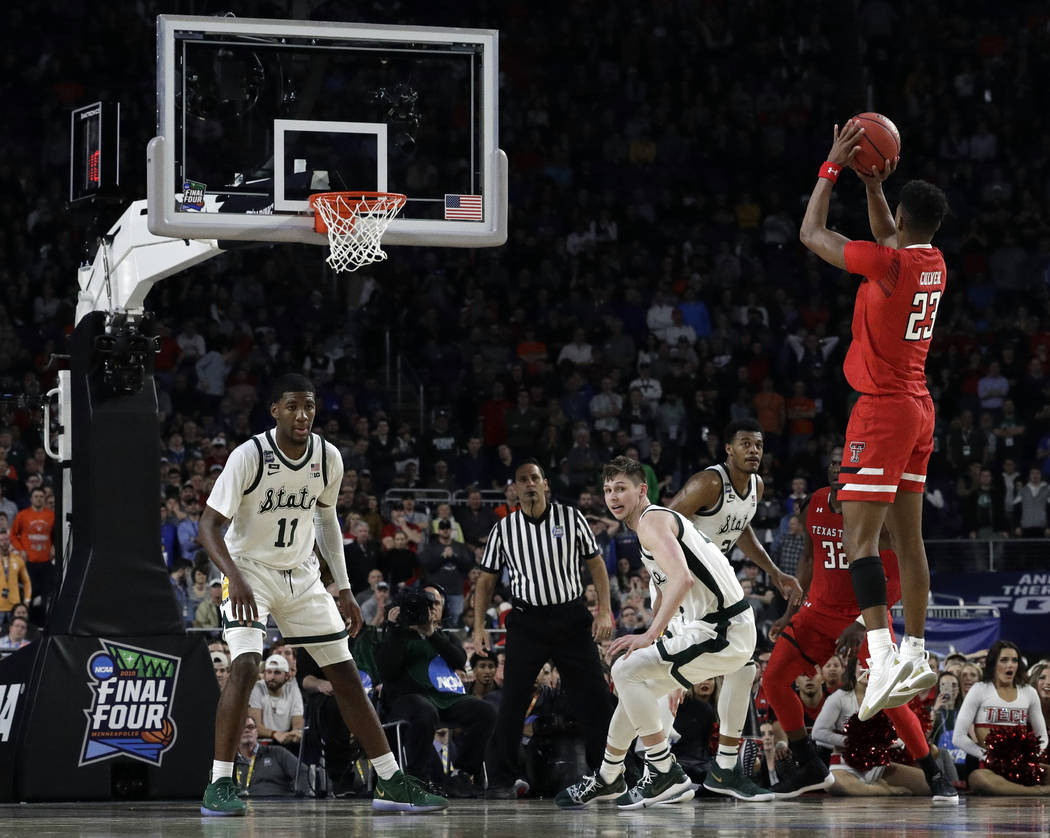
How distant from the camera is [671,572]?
8.90 metres

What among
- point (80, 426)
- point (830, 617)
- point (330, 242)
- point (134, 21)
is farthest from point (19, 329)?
point (830, 617)

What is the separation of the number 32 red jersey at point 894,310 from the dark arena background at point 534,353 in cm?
200

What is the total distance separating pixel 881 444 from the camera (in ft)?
24.0

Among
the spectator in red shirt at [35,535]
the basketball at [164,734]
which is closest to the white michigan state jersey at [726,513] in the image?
the basketball at [164,734]

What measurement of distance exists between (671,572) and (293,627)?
2099 mm

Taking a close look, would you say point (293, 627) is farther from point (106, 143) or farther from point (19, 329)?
point (19, 329)

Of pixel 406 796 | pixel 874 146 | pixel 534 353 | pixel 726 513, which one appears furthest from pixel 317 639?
pixel 534 353

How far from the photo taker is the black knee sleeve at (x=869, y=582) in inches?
293

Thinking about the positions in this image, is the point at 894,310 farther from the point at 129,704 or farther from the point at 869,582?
the point at 129,704

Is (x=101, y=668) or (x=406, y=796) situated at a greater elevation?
(x=101, y=668)

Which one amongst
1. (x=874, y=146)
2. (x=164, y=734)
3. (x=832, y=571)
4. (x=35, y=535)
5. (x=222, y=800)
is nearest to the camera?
(x=874, y=146)

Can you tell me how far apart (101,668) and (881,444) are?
18.2 feet

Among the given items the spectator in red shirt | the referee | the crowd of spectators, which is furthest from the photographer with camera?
the spectator in red shirt

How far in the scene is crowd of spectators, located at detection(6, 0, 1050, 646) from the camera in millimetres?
19344
